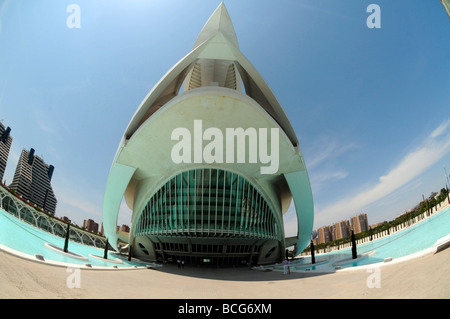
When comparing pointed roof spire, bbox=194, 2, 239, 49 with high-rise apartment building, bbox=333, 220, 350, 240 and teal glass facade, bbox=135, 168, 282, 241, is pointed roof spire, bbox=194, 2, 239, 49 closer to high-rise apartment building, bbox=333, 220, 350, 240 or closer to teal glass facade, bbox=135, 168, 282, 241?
teal glass facade, bbox=135, 168, 282, 241

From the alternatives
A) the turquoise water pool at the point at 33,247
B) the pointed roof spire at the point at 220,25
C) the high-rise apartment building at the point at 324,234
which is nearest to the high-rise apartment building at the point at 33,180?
the turquoise water pool at the point at 33,247

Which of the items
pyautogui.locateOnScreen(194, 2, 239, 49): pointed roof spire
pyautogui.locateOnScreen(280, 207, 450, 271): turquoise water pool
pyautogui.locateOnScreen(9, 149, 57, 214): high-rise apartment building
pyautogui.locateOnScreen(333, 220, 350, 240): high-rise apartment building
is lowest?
pyautogui.locateOnScreen(280, 207, 450, 271): turquoise water pool

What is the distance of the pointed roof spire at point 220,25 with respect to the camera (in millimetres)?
20453

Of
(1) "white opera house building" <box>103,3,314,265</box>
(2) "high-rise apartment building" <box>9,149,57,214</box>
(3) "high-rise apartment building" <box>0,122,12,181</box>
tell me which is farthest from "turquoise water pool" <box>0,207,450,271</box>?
(1) "white opera house building" <box>103,3,314,265</box>

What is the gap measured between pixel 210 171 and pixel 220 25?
16.2 metres

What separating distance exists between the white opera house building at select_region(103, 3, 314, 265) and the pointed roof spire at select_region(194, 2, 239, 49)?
0.41ft

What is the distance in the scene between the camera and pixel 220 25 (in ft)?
67.6

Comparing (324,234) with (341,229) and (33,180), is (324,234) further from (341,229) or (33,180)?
(33,180)

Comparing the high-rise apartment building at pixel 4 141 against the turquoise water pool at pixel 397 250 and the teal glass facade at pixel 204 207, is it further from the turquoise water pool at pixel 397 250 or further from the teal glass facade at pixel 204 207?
the teal glass facade at pixel 204 207

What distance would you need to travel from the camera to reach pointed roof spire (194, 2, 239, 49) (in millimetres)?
20453

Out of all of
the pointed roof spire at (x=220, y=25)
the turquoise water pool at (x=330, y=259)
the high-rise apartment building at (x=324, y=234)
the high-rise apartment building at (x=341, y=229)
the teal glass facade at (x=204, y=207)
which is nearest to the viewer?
the turquoise water pool at (x=330, y=259)

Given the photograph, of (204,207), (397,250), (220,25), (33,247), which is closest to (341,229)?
(397,250)

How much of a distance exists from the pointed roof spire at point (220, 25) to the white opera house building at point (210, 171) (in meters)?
0.12
